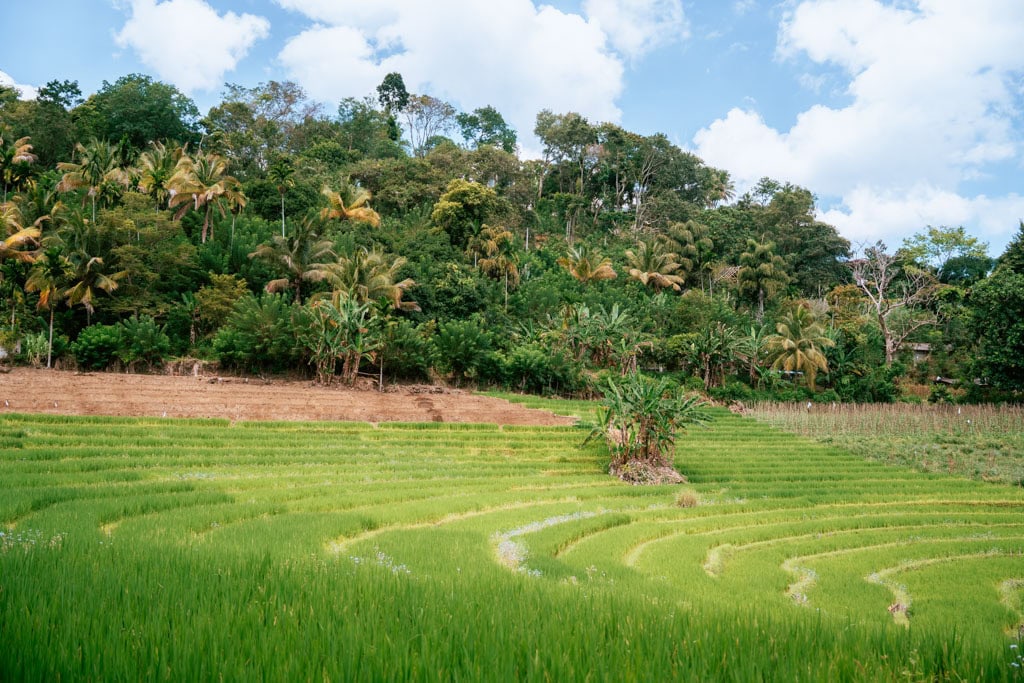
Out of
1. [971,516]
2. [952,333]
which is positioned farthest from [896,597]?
[952,333]

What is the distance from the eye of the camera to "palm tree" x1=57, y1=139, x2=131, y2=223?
121 feet

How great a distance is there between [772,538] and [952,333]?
44.7m

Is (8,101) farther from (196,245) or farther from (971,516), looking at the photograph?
(971,516)

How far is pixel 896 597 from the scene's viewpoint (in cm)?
938

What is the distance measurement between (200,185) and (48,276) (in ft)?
37.3

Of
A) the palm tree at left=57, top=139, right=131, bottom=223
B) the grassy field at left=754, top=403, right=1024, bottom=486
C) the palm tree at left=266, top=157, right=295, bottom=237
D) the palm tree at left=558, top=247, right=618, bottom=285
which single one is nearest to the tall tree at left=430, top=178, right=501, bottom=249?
the palm tree at left=558, top=247, right=618, bottom=285

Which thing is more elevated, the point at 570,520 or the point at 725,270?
the point at 725,270

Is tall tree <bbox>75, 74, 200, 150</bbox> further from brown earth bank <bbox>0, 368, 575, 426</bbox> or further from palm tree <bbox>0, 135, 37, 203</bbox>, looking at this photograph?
brown earth bank <bbox>0, 368, 575, 426</bbox>

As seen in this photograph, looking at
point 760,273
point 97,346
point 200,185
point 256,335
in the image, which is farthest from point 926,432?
point 200,185

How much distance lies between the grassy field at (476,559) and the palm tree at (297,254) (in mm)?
16179

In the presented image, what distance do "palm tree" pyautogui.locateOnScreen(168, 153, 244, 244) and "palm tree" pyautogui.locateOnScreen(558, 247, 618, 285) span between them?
941 inches

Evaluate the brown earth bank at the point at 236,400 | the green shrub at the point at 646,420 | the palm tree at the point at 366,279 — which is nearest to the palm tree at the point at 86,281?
the brown earth bank at the point at 236,400

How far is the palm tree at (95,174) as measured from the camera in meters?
36.8

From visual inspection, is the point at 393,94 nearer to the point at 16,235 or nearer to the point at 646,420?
the point at 16,235
